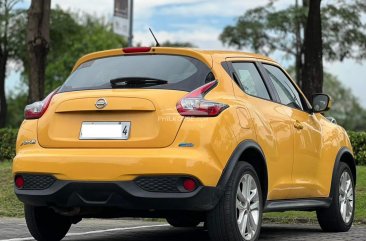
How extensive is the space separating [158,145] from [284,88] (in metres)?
2.38

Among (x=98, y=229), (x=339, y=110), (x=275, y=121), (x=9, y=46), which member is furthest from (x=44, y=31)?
(x=339, y=110)

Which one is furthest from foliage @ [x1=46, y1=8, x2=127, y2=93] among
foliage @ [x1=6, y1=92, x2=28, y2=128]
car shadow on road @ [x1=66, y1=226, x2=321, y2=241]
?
car shadow on road @ [x1=66, y1=226, x2=321, y2=241]

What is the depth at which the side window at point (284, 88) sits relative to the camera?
8.45 m

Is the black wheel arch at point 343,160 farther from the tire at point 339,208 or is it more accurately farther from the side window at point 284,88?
the side window at point 284,88

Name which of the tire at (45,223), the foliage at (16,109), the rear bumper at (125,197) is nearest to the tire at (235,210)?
the rear bumper at (125,197)

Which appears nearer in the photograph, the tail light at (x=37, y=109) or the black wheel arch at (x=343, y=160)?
the tail light at (x=37, y=109)

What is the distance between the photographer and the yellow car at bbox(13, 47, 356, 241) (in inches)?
260

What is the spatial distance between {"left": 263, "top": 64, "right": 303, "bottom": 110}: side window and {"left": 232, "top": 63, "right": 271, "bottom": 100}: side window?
0.33 metres

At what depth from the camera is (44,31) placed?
74.6ft

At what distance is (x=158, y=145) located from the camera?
21.9ft

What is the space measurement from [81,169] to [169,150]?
0.71 metres

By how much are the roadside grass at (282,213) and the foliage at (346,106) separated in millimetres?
102209

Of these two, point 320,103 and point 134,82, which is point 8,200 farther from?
point 134,82

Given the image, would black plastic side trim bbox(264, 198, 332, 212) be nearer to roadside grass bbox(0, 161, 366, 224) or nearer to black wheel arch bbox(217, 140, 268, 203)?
black wheel arch bbox(217, 140, 268, 203)
